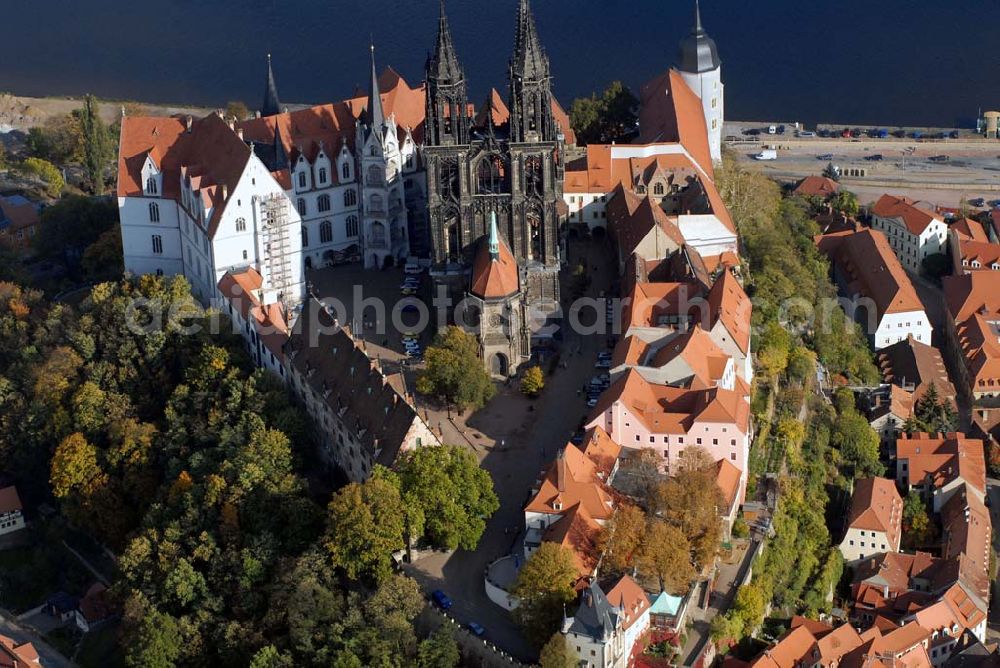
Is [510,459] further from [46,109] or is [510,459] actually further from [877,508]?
[46,109]

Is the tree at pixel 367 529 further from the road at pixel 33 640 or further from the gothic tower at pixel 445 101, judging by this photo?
the gothic tower at pixel 445 101

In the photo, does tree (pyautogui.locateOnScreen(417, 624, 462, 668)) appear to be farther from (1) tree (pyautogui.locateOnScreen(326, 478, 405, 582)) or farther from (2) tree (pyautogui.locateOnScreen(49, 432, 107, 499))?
(2) tree (pyautogui.locateOnScreen(49, 432, 107, 499))

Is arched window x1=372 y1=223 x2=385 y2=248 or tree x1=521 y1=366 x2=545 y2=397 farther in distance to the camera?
arched window x1=372 y1=223 x2=385 y2=248

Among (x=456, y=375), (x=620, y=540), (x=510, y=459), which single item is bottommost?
(x=620, y=540)

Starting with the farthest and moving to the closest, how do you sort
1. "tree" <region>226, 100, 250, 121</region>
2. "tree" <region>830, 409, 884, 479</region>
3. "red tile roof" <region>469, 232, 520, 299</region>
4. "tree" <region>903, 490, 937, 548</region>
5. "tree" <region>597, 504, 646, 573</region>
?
1. "tree" <region>226, 100, 250, 121</region>
2. "tree" <region>830, 409, 884, 479</region>
3. "tree" <region>903, 490, 937, 548</region>
4. "red tile roof" <region>469, 232, 520, 299</region>
5. "tree" <region>597, 504, 646, 573</region>

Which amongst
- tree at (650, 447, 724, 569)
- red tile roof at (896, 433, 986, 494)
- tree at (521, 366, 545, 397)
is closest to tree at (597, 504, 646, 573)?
tree at (650, 447, 724, 569)

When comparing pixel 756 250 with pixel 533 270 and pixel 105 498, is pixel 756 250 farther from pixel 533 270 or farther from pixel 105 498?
pixel 105 498

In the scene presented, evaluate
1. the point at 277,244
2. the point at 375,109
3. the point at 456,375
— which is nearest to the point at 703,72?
the point at 375,109

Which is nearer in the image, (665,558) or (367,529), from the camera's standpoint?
(665,558)
